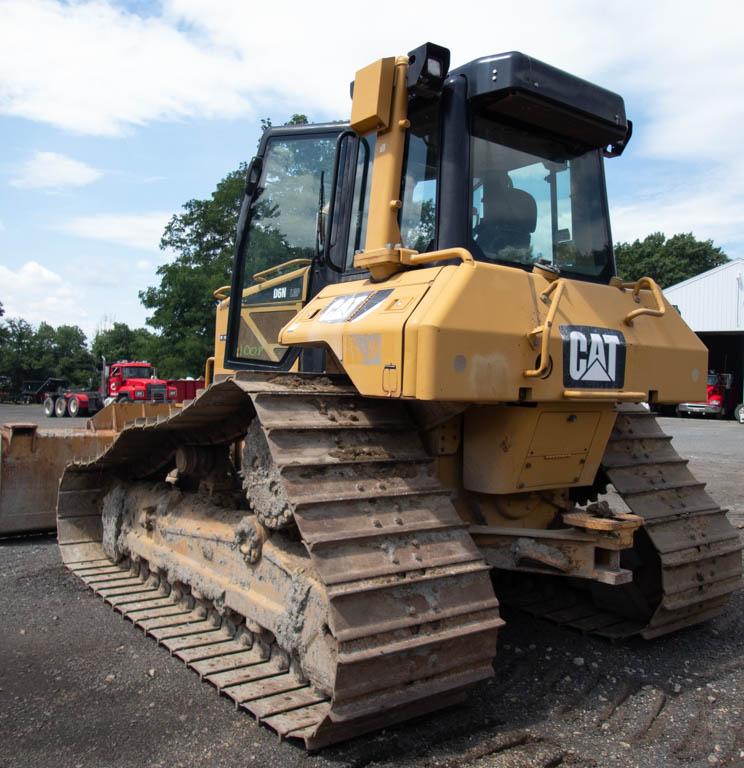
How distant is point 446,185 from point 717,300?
29051 millimetres

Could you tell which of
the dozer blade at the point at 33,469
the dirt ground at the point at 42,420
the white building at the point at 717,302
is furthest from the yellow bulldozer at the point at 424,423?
the white building at the point at 717,302

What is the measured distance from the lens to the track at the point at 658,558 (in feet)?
13.9

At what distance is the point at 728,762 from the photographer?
310cm

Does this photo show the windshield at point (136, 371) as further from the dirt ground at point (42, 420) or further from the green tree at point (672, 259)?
the green tree at point (672, 259)

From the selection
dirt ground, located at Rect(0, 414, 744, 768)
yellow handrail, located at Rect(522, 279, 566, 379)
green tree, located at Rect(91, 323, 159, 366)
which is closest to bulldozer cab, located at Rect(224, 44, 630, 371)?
yellow handrail, located at Rect(522, 279, 566, 379)

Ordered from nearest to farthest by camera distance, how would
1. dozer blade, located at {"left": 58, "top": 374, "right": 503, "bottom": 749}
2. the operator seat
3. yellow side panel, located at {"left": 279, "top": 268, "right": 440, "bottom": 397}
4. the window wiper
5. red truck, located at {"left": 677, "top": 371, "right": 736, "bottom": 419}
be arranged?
dozer blade, located at {"left": 58, "top": 374, "right": 503, "bottom": 749} → yellow side panel, located at {"left": 279, "top": 268, "right": 440, "bottom": 397} → the operator seat → the window wiper → red truck, located at {"left": 677, "top": 371, "right": 736, "bottom": 419}

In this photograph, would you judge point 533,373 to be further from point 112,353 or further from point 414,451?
point 112,353

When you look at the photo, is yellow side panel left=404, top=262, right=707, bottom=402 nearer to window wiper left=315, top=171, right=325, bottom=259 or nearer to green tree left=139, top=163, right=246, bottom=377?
window wiper left=315, top=171, right=325, bottom=259

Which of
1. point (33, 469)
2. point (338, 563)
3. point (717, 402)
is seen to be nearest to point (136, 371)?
point (717, 402)

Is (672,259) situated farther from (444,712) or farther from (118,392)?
(444,712)

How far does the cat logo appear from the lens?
11.8ft

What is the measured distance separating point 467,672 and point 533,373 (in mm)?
1252

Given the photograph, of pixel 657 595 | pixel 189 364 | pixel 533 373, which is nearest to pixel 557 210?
pixel 533 373

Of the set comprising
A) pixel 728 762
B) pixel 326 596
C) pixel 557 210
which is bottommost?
pixel 728 762
